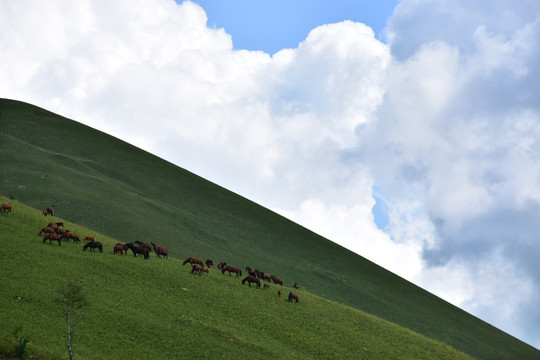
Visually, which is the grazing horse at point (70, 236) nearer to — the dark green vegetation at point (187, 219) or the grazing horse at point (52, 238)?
the grazing horse at point (52, 238)

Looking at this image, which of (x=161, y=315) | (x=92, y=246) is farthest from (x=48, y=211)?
(x=161, y=315)

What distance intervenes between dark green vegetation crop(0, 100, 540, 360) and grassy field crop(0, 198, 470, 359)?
19.1m

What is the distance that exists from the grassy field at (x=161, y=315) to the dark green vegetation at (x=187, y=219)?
Result: 19060 millimetres

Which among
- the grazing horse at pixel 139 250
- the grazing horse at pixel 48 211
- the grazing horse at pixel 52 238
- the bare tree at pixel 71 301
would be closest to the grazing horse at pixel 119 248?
the grazing horse at pixel 139 250

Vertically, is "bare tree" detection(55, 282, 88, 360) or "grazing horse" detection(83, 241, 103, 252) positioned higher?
"grazing horse" detection(83, 241, 103, 252)

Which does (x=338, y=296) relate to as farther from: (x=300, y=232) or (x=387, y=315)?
(x=300, y=232)

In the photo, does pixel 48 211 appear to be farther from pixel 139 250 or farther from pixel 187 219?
pixel 187 219

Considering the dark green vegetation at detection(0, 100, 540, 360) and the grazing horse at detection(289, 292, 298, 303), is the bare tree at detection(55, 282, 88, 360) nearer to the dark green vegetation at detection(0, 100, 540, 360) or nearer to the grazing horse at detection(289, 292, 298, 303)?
the grazing horse at detection(289, 292, 298, 303)

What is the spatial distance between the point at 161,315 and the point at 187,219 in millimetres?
48639

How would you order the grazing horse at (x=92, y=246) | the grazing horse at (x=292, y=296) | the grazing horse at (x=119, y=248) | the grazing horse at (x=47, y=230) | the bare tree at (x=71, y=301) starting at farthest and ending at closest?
the grazing horse at (x=292, y=296)
the grazing horse at (x=119, y=248)
the grazing horse at (x=92, y=246)
the grazing horse at (x=47, y=230)
the bare tree at (x=71, y=301)

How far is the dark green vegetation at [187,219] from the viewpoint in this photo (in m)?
66.8

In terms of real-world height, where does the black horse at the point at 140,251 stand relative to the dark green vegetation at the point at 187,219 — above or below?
below

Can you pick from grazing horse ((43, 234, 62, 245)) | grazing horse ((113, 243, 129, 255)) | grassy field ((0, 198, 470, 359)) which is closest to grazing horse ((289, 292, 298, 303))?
grassy field ((0, 198, 470, 359))

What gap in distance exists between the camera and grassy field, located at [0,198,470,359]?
27.8 m
